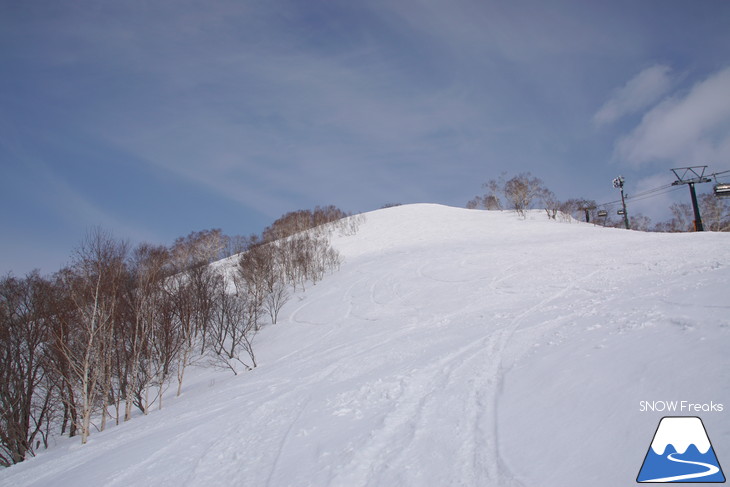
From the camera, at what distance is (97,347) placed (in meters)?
14.6

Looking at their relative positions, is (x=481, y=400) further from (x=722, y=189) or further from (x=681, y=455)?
(x=722, y=189)

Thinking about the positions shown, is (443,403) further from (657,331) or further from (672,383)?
(657,331)

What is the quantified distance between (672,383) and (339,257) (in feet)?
134

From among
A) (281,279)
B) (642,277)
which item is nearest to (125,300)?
(281,279)

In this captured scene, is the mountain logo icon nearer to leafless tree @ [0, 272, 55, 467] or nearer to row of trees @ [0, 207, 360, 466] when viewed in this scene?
row of trees @ [0, 207, 360, 466]

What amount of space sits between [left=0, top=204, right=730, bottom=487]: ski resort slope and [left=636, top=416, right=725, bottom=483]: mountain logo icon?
0.10 m

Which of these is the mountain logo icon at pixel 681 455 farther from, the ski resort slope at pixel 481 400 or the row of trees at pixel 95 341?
the row of trees at pixel 95 341

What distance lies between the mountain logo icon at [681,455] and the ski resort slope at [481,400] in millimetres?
104

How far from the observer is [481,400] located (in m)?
6.41

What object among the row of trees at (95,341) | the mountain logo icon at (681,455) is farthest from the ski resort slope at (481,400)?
the row of trees at (95,341)

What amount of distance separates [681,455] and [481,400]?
3.03 meters

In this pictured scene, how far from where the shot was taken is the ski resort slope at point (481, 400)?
4516mm

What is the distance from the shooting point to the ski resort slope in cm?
452

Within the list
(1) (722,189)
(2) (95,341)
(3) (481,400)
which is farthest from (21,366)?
(1) (722,189)
